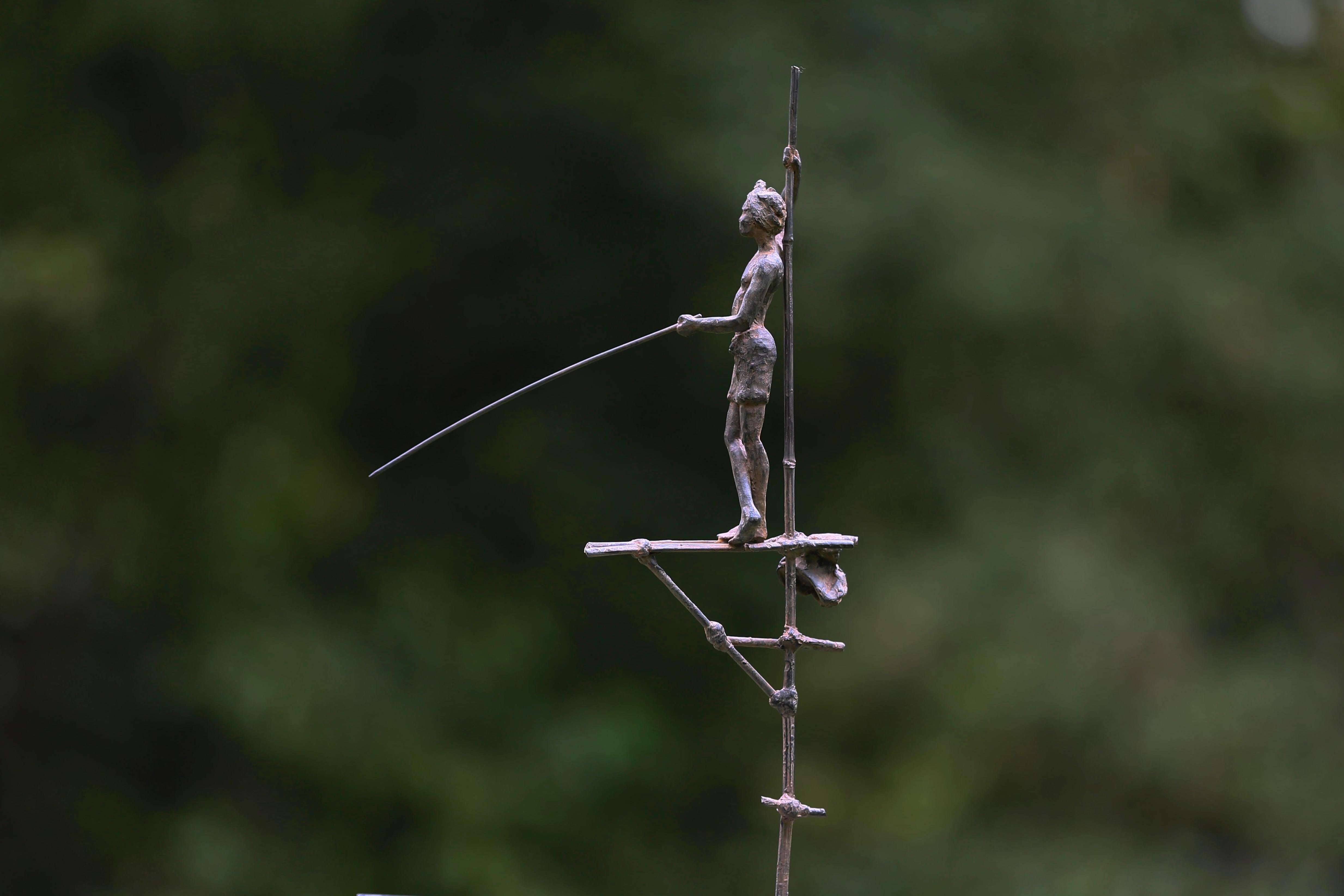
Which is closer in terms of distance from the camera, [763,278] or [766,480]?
[763,278]

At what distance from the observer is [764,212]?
2549mm

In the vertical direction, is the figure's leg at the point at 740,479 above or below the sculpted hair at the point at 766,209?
below

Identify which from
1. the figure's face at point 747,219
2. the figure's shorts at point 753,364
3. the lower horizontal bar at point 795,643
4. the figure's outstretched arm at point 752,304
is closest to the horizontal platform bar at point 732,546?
the lower horizontal bar at point 795,643

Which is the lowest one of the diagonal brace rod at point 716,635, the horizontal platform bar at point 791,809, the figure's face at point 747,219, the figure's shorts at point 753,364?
the horizontal platform bar at point 791,809

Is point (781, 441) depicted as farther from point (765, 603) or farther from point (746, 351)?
point (746, 351)

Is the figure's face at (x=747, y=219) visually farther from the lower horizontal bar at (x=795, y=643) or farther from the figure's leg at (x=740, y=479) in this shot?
the lower horizontal bar at (x=795, y=643)

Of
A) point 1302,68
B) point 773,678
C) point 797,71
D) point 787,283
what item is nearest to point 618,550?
point 787,283

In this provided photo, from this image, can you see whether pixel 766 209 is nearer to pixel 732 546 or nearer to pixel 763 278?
pixel 763 278

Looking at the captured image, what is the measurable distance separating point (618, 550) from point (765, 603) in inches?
112

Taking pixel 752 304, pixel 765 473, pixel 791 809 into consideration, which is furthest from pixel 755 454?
pixel 791 809

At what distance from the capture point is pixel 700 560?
5352mm

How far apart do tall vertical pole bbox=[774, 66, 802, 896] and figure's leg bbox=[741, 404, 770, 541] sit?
5 centimetres

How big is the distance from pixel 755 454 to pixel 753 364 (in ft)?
0.68

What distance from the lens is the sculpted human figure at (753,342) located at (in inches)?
100
